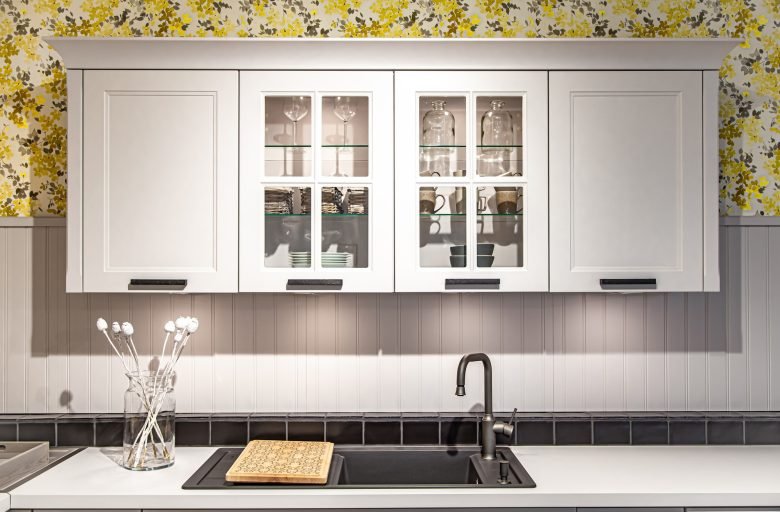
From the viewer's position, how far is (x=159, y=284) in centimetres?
197

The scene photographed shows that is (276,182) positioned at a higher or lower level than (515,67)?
lower

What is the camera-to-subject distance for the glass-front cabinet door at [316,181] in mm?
1987

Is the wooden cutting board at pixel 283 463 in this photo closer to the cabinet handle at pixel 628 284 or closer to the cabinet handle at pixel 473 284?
the cabinet handle at pixel 473 284

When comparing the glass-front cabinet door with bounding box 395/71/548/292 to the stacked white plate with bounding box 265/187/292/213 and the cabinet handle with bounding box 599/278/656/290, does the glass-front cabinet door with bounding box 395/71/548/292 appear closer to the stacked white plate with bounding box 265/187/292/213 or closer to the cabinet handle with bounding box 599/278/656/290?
the cabinet handle with bounding box 599/278/656/290

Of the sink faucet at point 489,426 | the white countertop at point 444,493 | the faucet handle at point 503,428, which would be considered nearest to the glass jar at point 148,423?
the white countertop at point 444,493

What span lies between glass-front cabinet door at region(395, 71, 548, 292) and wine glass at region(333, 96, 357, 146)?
5.8 inches

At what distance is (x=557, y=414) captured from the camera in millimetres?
2299

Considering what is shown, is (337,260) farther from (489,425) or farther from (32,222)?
(32,222)

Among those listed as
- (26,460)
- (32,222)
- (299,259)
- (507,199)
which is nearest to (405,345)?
(299,259)

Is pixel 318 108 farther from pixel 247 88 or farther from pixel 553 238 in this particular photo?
pixel 553 238

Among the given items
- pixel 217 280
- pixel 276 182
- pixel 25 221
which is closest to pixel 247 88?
pixel 276 182

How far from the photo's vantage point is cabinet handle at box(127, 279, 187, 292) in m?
1.97

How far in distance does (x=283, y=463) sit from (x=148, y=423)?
0.45 metres

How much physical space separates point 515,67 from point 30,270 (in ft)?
5.99
